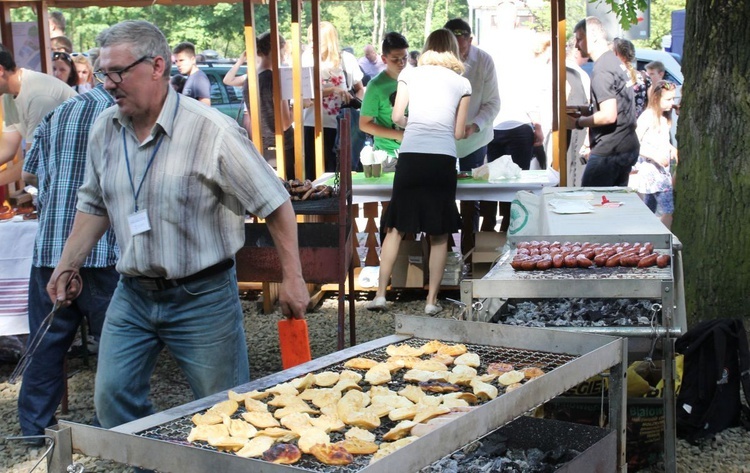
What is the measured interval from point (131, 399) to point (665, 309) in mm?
2263

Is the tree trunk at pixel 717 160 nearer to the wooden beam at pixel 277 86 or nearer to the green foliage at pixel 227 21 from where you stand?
the wooden beam at pixel 277 86

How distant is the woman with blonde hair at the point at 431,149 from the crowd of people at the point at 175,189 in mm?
11

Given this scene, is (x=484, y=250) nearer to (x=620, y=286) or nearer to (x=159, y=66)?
(x=620, y=286)

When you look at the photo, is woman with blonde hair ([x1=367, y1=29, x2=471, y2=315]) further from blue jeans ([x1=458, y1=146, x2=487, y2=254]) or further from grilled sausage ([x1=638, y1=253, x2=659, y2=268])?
grilled sausage ([x1=638, y1=253, x2=659, y2=268])

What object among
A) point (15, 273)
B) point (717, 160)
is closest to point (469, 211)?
point (717, 160)

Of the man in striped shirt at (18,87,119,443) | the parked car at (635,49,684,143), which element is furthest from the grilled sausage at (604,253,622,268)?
the parked car at (635,49,684,143)

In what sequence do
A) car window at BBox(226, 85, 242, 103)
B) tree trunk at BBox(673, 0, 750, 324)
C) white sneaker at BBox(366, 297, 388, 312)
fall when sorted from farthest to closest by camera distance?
car window at BBox(226, 85, 242, 103) < white sneaker at BBox(366, 297, 388, 312) < tree trunk at BBox(673, 0, 750, 324)

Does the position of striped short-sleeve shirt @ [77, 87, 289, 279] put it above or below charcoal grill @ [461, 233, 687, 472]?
above

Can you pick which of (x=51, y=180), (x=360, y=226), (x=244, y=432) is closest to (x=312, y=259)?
(x=51, y=180)

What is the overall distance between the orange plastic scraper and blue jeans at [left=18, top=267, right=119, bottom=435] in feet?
5.69

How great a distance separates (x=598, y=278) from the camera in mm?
4422

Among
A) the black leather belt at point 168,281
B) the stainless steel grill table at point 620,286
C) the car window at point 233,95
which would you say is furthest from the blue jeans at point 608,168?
the car window at point 233,95

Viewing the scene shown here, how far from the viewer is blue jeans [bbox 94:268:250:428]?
3.54 m

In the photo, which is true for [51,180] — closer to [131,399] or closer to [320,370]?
[131,399]
